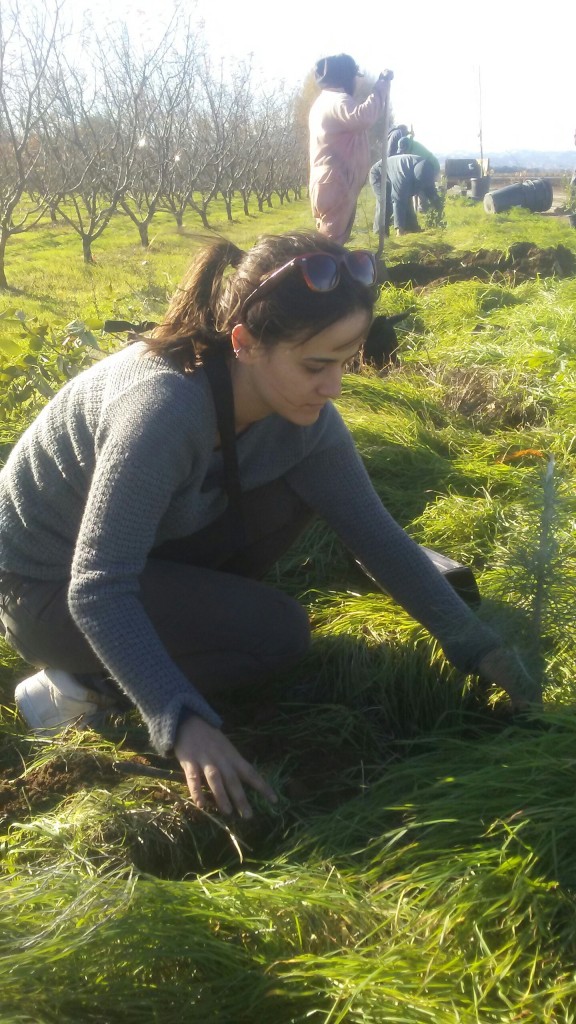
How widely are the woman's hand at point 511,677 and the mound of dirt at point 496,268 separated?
17.2 ft

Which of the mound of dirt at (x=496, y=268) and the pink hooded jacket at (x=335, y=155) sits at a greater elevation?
the pink hooded jacket at (x=335, y=155)

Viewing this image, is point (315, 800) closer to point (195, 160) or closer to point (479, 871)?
point (479, 871)

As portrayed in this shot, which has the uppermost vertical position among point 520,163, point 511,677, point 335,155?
point 520,163

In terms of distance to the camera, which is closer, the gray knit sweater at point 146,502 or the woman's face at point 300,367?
the gray knit sweater at point 146,502

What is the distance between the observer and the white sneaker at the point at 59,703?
2061 millimetres

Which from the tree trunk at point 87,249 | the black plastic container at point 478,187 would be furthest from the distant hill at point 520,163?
the tree trunk at point 87,249

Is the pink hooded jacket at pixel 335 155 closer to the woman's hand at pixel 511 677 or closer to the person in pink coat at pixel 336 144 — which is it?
the person in pink coat at pixel 336 144

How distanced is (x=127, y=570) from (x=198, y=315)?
20.9 inches

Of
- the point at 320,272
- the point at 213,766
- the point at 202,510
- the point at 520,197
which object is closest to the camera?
the point at 213,766

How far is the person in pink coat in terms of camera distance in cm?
538

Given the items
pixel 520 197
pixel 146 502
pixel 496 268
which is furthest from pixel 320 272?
pixel 520 197

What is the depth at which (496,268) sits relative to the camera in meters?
7.32

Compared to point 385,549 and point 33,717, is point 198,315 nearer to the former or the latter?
point 385,549

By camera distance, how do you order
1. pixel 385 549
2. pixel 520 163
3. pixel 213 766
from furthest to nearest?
1. pixel 520 163
2. pixel 385 549
3. pixel 213 766
